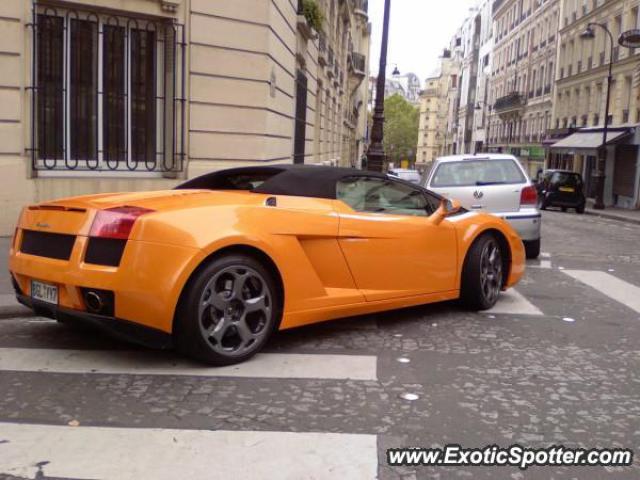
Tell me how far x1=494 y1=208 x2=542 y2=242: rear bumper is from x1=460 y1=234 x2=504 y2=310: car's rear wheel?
364 centimetres

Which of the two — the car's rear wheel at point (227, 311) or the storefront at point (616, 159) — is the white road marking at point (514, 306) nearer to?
the car's rear wheel at point (227, 311)

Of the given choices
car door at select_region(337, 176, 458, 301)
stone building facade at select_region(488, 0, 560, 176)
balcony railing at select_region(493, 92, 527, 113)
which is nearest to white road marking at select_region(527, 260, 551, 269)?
car door at select_region(337, 176, 458, 301)

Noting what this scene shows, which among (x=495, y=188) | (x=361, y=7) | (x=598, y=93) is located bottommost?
(x=495, y=188)

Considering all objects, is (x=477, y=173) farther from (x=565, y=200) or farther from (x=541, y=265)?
(x=565, y=200)

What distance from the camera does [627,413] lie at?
403 cm

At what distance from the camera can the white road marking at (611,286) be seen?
298 inches

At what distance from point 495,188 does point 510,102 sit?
188ft

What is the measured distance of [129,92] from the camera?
11148 mm

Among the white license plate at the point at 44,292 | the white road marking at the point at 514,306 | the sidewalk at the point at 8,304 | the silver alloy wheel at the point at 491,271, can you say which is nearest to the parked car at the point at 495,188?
the white road marking at the point at 514,306

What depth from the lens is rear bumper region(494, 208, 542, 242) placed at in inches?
409

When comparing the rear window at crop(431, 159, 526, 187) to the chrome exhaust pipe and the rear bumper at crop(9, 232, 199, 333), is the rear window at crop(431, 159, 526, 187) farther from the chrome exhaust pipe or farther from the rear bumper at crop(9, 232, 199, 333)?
the chrome exhaust pipe

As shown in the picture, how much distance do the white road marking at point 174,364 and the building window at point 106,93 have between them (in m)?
6.18

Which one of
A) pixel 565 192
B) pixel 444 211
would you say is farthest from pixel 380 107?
pixel 565 192

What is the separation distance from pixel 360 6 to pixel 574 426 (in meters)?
50.0
